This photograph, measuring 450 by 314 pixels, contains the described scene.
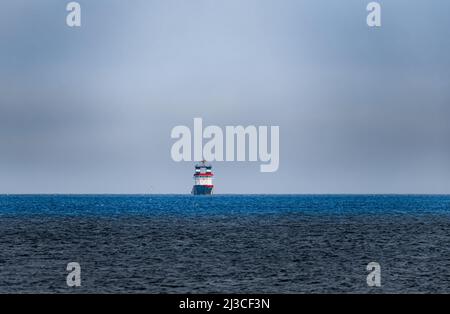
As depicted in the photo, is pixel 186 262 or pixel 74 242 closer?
pixel 186 262

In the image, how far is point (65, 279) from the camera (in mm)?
54469

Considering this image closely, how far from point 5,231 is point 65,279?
2265 inches

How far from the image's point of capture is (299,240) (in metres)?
90.6

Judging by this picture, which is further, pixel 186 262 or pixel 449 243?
pixel 449 243
